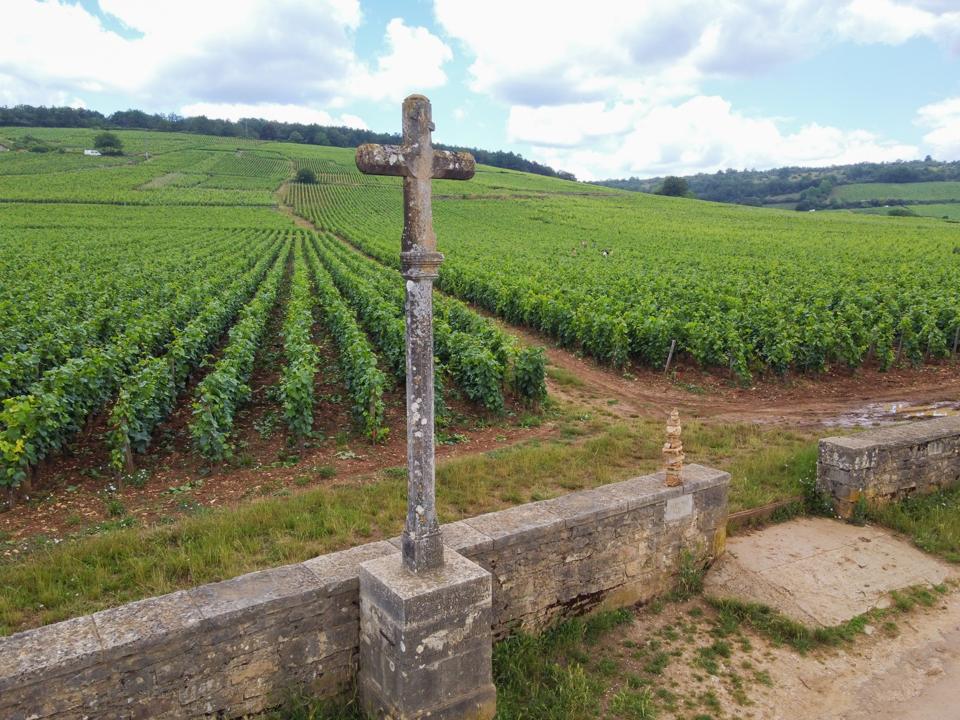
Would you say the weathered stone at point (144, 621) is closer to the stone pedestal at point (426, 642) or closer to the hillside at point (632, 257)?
the stone pedestal at point (426, 642)

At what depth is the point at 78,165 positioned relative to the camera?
101312 millimetres

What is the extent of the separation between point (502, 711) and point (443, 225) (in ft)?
204

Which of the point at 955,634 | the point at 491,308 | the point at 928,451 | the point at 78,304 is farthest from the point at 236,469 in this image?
the point at 491,308

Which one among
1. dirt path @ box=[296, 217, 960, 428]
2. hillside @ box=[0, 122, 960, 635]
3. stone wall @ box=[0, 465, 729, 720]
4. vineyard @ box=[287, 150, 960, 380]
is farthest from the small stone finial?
vineyard @ box=[287, 150, 960, 380]

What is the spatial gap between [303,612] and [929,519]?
798 centimetres

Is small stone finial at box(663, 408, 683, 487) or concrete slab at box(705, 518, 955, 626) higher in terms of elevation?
small stone finial at box(663, 408, 683, 487)

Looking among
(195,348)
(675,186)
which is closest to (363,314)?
(195,348)

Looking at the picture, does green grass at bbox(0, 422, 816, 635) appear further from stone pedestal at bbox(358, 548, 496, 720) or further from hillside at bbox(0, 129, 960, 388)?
hillside at bbox(0, 129, 960, 388)

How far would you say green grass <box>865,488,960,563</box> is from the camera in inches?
306

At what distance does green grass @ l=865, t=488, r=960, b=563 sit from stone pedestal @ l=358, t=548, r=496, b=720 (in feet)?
20.0

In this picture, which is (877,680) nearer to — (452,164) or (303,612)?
(303,612)

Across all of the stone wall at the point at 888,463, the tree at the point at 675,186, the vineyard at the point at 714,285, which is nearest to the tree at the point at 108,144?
the vineyard at the point at 714,285

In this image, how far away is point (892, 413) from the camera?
1406cm

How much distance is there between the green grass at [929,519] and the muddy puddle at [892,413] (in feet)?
14.6
